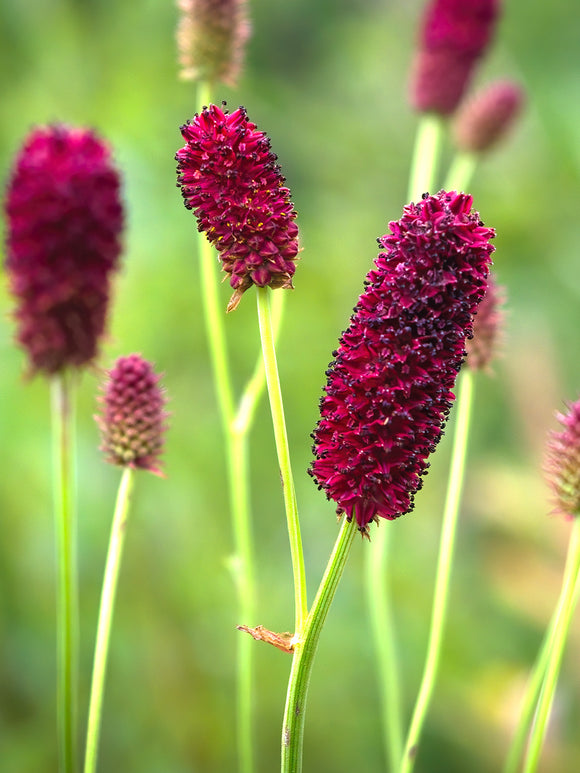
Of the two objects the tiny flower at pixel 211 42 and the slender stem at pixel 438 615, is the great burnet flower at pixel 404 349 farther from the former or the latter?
the tiny flower at pixel 211 42

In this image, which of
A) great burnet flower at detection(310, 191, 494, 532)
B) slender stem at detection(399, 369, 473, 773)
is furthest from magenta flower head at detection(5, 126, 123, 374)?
slender stem at detection(399, 369, 473, 773)

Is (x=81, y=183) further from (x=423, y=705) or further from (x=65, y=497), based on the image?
(x=423, y=705)

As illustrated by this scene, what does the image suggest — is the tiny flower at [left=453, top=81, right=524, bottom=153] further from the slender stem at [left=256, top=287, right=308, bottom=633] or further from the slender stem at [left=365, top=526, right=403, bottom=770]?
the slender stem at [left=256, top=287, right=308, bottom=633]

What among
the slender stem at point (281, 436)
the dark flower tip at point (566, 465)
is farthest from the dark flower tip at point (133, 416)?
the dark flower tip at point (566, 465)

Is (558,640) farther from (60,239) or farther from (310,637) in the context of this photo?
(60,239)

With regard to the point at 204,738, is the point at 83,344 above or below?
above

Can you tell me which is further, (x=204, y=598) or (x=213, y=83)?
(x=204, y=598)

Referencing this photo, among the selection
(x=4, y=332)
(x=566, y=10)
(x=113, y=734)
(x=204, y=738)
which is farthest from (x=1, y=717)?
(x=566, y=10)
